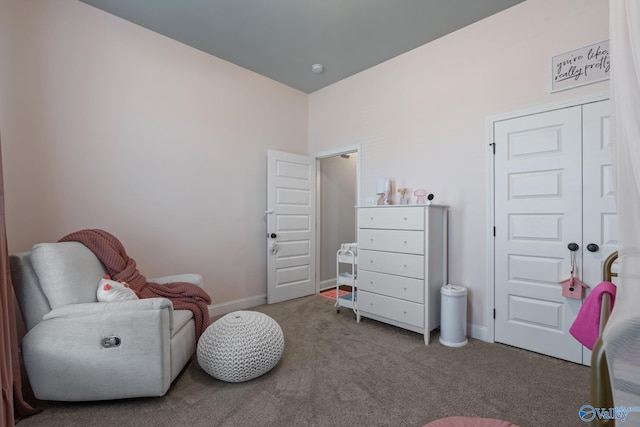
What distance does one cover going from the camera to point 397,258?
277 centimetres

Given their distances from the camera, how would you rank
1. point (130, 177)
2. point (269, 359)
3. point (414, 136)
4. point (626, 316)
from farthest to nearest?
point (414, 136) → point (130, 177) → point (269, 359) → point (626, 316)

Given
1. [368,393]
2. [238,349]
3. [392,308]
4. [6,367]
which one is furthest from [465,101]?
[6,367]

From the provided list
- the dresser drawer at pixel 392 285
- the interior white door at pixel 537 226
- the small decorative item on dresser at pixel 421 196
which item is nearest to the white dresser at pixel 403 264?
the dresser drawer at pixel 392 285

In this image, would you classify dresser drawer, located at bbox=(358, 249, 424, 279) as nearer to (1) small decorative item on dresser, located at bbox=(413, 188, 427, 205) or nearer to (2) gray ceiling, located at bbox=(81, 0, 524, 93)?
(1) small decorative item on dresser, located at bbox=(413, 188, 427, 205)

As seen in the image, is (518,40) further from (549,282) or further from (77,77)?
(77,77)

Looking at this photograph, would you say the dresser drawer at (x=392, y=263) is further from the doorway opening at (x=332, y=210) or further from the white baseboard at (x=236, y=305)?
the white baseboard at (x=236, y=305)

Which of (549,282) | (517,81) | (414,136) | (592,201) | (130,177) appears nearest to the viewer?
(592,201)

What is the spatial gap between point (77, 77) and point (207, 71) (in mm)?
1194

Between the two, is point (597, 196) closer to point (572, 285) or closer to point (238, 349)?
point (572, 285)

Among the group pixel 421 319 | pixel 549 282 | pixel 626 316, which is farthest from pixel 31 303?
pixel 549 282

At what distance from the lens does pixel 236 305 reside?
3451 millimetres

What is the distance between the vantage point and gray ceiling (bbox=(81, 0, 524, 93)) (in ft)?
8.13

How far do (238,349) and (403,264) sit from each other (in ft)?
5.27

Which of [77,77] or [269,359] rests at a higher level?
[77,77]
